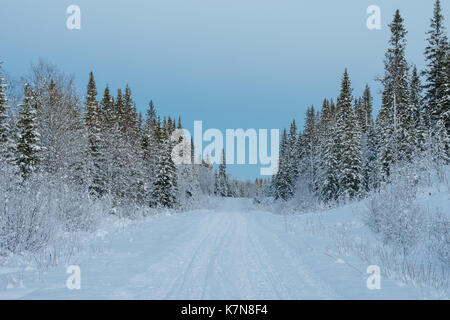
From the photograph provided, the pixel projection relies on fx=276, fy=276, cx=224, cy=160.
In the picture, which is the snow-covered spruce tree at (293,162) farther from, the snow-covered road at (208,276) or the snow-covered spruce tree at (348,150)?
the snow-covered road at (208,276)

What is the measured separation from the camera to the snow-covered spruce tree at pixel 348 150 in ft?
98.7

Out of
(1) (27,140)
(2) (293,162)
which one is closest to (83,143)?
(1) (27,140)

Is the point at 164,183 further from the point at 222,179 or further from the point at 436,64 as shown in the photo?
the point at 222,179

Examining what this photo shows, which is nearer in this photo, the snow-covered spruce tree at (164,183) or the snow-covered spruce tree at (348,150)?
the snow-covered spruce tree at (348,150)

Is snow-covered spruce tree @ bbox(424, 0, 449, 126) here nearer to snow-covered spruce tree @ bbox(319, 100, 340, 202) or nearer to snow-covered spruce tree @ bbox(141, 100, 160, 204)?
snow-covered spruce tree @ bbox(319, 100, 340, 202)

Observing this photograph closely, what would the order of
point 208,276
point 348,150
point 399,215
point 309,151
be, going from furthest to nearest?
point 309,151, point 348,150, point 399,215, point 208,276

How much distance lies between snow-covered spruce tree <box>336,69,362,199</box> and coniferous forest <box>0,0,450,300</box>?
11 cm

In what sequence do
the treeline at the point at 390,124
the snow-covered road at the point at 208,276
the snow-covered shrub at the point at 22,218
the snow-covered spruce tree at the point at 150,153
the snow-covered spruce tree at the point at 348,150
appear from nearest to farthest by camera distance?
the snow-covered road at the point at 208,276, the snow-covered shrub at the point at 22,218, the treeline at the point at 390,124, the snow-covered spruce tree at the point at 348,150, the snow-covered spruce tree at the point at 150,153

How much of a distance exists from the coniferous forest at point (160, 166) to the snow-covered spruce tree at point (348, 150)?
0.37 ft

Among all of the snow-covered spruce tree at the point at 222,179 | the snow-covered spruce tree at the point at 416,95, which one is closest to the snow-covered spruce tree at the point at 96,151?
the snow-covered spruce tree at the point at 416,95

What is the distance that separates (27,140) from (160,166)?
14597 millimetres

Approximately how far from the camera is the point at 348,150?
3036 cm

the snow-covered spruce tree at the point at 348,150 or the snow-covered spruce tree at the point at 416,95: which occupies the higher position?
the snow-covered spruce tree at the point at 416,95
